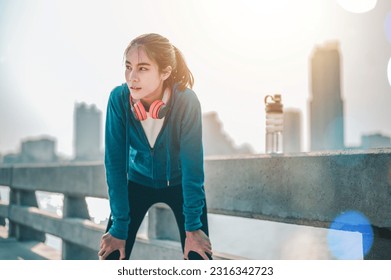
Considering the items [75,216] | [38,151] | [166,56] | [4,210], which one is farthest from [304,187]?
[38,151]

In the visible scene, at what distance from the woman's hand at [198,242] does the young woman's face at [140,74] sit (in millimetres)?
→ 829

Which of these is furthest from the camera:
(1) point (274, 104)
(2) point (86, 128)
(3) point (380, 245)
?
(2) point (86, 128)

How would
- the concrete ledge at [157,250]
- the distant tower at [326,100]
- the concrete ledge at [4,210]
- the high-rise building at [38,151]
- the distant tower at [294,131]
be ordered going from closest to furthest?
1. the concrete ledge at [157,250]
2. the concrete ledge at [4,210]
3. the high-rise building at [38,151]
4. the distant tower at [326,100]
5. the distant tower at [294,131]

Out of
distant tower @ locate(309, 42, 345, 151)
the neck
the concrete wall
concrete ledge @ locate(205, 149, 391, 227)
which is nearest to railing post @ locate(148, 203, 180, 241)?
the concrete wall

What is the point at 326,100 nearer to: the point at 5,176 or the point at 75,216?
the point at 5,176

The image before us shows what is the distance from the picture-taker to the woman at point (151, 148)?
2.33 metres

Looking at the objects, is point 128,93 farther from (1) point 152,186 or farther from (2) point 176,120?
(1) point 152,186

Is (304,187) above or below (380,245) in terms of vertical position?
above

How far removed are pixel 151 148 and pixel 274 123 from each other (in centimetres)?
142

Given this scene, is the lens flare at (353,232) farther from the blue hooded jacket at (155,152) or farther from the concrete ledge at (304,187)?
the blue hooded jacket at (155,152)

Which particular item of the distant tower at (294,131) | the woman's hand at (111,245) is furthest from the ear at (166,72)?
the distant tower at (294,131)

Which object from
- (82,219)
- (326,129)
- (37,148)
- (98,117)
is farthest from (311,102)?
(82,219)

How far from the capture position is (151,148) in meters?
2.38

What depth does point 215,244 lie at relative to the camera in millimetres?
3273
